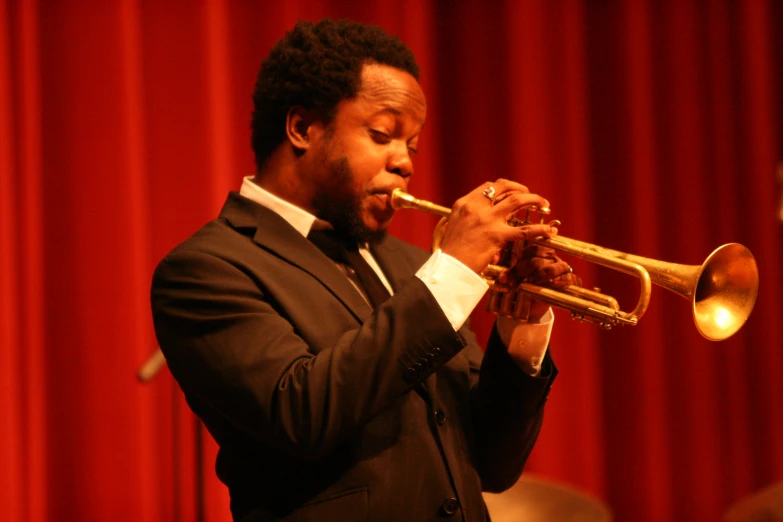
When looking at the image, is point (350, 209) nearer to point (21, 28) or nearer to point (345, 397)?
point (345, 397)

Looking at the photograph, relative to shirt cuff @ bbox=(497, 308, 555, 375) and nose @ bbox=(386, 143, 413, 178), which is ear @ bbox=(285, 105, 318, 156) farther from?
shirt cuff @ bbox=(497, 308, 555, 375)

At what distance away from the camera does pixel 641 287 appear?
1578 mm

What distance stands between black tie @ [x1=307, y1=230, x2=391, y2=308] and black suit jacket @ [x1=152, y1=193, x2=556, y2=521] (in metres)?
0.08

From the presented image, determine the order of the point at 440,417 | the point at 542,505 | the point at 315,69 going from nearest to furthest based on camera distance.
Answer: the point at 440,417, the point at 315,69, the point at 542,505

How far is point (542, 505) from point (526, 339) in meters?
0.94

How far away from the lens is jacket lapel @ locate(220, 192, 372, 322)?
1.51 meters

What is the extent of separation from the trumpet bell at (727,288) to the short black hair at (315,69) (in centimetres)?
70

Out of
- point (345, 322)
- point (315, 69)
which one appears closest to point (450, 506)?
point (345, 322)

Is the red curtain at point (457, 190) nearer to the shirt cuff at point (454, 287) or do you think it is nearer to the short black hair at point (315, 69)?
the short black hair at point (315, 69)

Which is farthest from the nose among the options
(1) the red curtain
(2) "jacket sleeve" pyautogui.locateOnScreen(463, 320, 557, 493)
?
(1) the red curtain

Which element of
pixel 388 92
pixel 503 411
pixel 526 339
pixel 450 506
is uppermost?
pixel 388 92

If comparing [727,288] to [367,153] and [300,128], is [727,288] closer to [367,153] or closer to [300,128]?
[367,153]

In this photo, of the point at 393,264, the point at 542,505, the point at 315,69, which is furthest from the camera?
the point at 542,505

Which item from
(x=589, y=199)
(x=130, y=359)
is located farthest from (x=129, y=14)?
(x=589, y=199)
